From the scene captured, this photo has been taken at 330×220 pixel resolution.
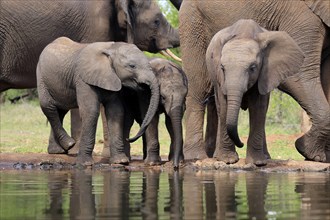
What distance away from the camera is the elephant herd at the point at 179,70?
1216 cm

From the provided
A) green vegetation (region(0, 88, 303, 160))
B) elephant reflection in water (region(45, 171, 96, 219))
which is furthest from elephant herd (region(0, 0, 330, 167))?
green vegetation (region(0, 88, 303, 160))

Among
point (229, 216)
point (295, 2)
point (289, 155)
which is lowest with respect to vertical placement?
point (229, 216)

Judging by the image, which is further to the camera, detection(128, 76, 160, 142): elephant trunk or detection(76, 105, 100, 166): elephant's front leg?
detection(76, 105, 100, 166): elephant's front leg

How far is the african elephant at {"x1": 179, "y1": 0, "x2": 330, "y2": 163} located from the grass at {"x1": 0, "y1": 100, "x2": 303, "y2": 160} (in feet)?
8.29

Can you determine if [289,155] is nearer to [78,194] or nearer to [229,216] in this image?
[78,194]

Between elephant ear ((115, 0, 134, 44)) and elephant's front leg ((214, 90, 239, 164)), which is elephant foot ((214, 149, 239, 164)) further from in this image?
elephant ear ((115, 0, 134, 44))

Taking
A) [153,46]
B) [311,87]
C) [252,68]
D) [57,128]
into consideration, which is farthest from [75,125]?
[252,68]

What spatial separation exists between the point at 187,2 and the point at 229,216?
6918 millimetres

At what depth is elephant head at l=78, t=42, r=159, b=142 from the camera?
1251 cm

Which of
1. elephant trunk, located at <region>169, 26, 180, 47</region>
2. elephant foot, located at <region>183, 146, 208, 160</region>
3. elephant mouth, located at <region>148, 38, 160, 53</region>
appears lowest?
elephant foot, located at <region>183, 146, 208, 160</region>

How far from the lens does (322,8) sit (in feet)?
42.2

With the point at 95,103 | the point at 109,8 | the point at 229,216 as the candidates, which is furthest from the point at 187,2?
the point at 229,216

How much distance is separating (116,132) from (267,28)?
211cm

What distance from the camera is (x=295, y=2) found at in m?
13.0
